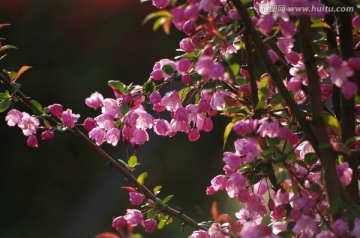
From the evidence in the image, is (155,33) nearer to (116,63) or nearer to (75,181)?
(116,63)

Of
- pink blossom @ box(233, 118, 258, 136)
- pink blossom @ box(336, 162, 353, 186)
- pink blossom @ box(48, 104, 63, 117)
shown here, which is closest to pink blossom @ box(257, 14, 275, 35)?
pink blossom @ box(233, 118, 258, 136)

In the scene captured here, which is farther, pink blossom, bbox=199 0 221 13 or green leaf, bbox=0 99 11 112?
green leaf, bbox=0 99 11 112

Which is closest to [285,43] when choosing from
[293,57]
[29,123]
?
[293,57]

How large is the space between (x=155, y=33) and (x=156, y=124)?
3071 mm

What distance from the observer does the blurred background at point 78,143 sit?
3.53 meters

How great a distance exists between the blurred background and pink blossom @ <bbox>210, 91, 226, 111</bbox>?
227cm

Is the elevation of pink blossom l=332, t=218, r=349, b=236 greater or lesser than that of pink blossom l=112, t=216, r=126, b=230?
greater

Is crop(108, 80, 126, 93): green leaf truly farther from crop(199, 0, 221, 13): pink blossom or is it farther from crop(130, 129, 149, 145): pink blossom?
crop(199, 0, 221, 13): pink blossom

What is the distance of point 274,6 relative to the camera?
94 cm

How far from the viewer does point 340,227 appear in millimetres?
898

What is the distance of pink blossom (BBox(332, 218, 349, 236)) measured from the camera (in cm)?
90

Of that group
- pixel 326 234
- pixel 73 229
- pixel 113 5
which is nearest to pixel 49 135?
pixel 326 234

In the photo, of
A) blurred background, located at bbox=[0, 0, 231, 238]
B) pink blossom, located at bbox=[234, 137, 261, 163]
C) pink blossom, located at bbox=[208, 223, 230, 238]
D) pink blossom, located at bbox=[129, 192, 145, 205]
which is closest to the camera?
pink blossom, located at bbox=[234, 137, 261, 163]

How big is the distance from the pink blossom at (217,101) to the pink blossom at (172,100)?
0.28 ft
